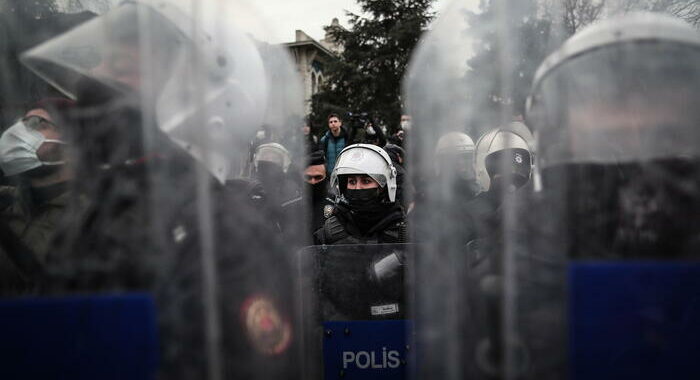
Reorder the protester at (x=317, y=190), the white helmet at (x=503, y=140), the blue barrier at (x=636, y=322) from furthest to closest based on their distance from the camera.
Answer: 1. the protester at (x=317, y=190)
2. the white helmet at (x=503, y=140)
3. the blue barrier at (x=636, y=322)

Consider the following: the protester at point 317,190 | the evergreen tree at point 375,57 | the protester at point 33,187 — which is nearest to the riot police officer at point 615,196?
the protester at point 33,187

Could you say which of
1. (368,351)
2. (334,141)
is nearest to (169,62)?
(368,351)

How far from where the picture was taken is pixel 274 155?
205 cm

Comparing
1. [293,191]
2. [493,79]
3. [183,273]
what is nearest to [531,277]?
[493,79]

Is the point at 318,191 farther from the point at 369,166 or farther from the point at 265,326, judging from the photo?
the point at 265,326

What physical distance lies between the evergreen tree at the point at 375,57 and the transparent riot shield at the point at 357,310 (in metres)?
17.9

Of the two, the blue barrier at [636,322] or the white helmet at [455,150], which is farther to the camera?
the white helmet at [455,150]

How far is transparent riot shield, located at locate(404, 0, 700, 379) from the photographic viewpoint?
1.34 meters

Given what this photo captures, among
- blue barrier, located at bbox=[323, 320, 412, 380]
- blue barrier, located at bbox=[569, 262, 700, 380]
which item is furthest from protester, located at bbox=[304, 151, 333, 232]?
blue barrier, located at bbox=[569, 262, 700, 380]

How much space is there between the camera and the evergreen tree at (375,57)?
2136 centimetres

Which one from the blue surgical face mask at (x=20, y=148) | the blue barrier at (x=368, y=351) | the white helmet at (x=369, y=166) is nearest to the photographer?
the blue surgical face mask at (x=20, y=148)

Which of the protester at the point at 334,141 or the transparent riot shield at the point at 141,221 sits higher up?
the protester at the point at 334,141

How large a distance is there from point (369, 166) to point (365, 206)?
0.29 m

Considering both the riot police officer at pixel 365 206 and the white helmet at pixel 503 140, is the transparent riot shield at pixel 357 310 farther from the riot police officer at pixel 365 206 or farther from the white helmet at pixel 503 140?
the white helmet at pixel 503 140
